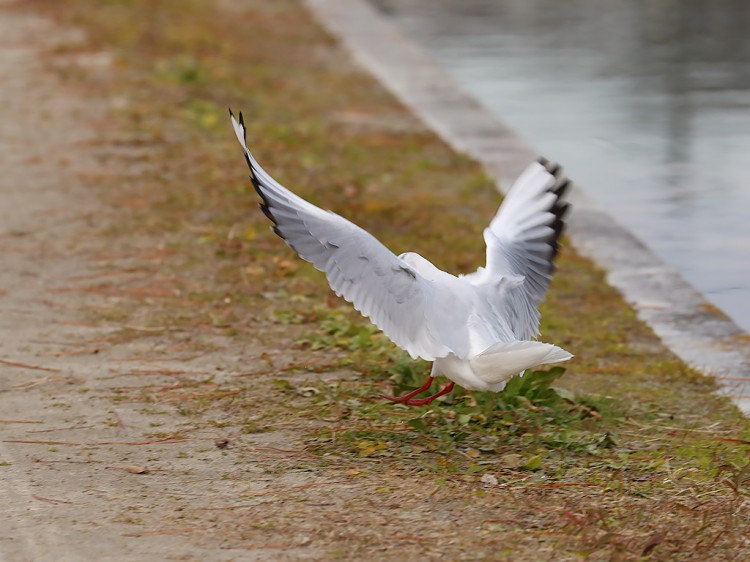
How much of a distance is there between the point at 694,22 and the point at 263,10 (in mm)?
4266

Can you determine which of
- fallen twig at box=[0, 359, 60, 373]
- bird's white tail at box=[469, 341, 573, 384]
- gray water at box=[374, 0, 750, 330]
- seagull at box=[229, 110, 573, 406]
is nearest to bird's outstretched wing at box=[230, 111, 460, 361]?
seagull at box=[229, 110, 573, 406]

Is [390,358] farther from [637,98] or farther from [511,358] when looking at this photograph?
[637,98]

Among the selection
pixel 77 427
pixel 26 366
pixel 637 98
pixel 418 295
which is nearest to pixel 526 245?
pixel 418 295

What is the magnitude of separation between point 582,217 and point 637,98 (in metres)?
3.03

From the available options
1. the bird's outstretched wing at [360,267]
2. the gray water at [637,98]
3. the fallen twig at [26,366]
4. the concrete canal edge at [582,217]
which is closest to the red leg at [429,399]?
the bird's outstretched wing at [360,267]

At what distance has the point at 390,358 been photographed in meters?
5.44

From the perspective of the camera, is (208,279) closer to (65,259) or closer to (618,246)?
(65,259)

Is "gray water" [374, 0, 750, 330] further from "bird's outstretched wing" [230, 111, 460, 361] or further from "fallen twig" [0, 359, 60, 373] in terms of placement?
"fallen twig" [0, 359, 60, 373]

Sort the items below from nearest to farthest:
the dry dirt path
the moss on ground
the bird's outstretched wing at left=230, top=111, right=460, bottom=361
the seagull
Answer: the dry dirt path
the moss on ground
the seagull
the bird's outstretched wing at left=230, top=111, right=460, bottom=361

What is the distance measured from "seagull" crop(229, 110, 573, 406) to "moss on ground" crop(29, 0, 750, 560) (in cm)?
29

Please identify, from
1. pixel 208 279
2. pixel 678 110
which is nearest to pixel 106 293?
pixel 208 279

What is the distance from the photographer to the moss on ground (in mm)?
4059

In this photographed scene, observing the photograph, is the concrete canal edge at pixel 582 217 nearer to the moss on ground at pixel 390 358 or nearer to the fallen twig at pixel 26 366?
the moss on ground at pixel 390 358

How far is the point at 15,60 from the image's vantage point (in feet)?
37.7
